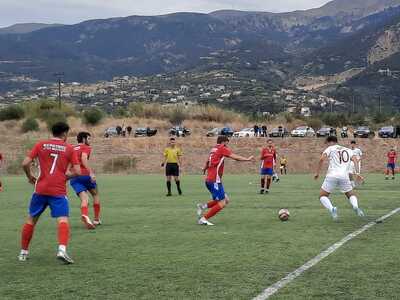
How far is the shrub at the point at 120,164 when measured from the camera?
53.2 meters

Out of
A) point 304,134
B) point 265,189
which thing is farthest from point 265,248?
point 304,134

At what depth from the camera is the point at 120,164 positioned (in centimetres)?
5406

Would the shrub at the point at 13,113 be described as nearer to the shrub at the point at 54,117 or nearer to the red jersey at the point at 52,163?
the shrub at the point at 54,117

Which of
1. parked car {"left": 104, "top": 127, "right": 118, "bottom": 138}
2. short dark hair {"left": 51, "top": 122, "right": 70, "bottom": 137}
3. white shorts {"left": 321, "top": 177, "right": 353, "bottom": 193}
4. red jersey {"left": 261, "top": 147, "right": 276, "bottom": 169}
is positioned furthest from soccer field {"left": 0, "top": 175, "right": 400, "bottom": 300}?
parked car {"left": 104, "top": 127, "right": 118, "bottom": 138}

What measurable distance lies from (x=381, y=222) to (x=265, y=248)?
164 inches

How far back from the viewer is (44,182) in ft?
31.5

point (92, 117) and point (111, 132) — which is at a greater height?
point (92, 117)

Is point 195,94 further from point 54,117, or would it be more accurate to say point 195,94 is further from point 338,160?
point 338,160

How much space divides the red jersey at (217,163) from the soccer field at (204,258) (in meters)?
0.93

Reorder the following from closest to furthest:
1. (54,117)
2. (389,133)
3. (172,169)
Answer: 1. (172,169)
2. (389,133)
3. (54,117)

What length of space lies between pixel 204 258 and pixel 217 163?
4264 mm

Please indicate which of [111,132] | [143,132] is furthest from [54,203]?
[143,132]

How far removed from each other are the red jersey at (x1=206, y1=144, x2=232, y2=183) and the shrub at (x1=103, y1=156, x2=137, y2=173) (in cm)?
3912

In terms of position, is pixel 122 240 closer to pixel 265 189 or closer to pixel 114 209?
pixel 114 209
